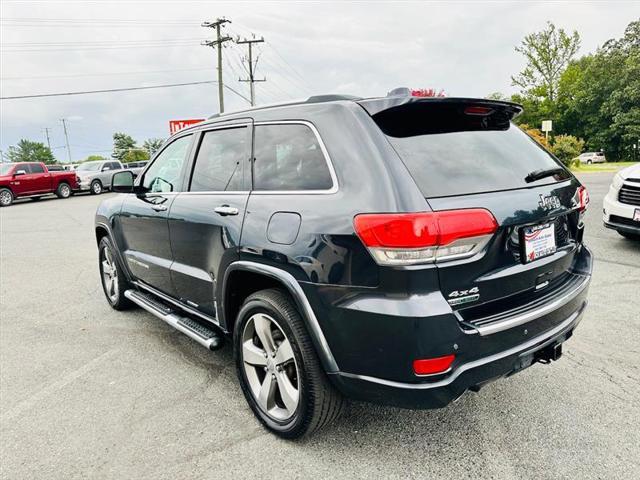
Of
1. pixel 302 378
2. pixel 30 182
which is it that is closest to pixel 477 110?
pixel 302 378

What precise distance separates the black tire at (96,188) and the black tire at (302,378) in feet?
78.8

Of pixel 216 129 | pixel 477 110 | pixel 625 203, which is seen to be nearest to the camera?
pixel 477 110

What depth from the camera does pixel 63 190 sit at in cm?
2217

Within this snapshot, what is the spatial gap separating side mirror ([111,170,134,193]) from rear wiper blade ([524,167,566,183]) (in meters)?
3.27

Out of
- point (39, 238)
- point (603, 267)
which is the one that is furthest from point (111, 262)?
point (39, 238)

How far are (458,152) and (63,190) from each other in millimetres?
23618

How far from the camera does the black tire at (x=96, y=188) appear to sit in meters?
23.8

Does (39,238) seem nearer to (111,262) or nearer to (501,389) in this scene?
(111,262)

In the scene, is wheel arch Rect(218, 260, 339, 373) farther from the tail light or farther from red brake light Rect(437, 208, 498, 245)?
red brake light Rect(437, 208, 498, 245)

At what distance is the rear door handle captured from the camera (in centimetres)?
280

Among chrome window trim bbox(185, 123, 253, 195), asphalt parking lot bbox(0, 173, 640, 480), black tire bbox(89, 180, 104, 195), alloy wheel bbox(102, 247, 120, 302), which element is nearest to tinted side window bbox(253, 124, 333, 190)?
chrome window trim bbox(185, 123, 253, 195)

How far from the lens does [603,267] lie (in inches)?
226

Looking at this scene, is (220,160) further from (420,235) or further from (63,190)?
(63,190)

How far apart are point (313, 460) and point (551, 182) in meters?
2.01
